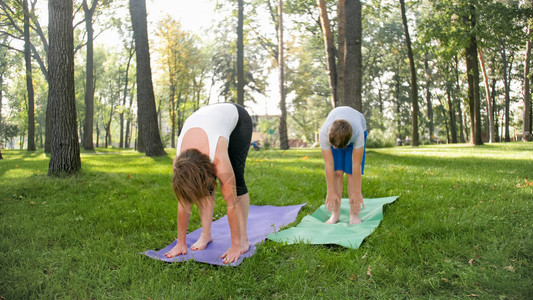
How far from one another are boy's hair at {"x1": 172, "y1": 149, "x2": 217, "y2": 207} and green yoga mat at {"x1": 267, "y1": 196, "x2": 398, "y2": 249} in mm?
1402

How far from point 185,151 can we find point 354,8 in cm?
1039

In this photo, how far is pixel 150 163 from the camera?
10.7 m

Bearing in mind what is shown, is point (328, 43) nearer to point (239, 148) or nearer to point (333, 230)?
point (333, 230)

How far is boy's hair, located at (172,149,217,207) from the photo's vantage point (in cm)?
272

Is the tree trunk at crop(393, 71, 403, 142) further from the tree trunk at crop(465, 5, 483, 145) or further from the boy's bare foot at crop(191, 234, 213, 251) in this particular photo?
the boy's bare foot at crop(191, 234, 213, 251)

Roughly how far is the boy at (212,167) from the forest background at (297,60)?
27.1ft

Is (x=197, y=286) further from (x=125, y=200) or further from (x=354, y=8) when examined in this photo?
(x=354, y=8)

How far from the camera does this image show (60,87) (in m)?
7.13

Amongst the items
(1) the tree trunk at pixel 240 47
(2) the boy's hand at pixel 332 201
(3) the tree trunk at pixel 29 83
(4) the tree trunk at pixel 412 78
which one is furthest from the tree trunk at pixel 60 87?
(4) the tree trunk at pixel 412 78

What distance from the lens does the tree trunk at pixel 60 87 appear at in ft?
23.4

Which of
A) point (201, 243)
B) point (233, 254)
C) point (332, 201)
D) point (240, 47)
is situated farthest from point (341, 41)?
point (233, 254)

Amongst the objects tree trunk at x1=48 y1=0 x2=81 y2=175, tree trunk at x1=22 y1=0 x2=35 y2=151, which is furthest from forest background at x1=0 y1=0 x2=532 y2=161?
tree trunk at x1=48 y1=0 x2=81 y2=175

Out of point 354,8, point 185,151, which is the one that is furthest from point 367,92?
point 185,151

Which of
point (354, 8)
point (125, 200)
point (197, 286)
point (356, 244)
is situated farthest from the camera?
point (354, 8)
